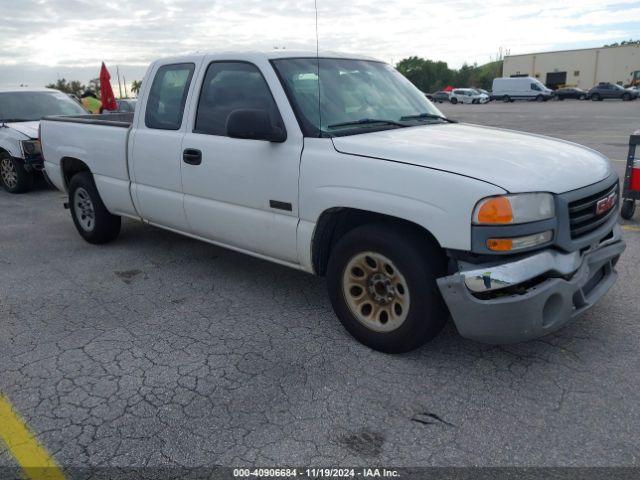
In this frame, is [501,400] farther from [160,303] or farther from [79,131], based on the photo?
[79,131]

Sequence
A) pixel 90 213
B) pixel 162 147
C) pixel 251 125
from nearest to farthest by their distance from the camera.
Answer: pixel 251 125 → pixel 162 147 → pixel 90 213

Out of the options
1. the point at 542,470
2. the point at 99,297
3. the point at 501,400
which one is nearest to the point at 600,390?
the point at 501,400

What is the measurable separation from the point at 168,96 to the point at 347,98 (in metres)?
1.68

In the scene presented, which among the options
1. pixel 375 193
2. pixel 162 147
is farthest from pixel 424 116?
pixel 162 147

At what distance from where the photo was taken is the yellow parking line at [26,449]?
253cm

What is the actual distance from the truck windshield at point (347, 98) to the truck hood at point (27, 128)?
6734 millimetres

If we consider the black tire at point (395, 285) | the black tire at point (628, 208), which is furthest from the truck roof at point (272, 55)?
the black tire at point (628, 208)

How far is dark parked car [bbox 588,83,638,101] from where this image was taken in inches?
1847

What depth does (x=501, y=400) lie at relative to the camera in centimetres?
302

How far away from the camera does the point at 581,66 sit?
243 ft

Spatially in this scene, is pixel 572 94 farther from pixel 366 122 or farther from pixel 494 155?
pixel 494 155

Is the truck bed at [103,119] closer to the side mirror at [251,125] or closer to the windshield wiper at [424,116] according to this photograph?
the side mirror at [251,125]

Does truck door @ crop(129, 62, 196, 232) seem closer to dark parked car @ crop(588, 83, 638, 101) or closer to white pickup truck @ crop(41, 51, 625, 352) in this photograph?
white pickup truck @ crop(41, 51, 625, 352)

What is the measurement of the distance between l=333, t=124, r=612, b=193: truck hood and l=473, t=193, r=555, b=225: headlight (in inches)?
2.0
